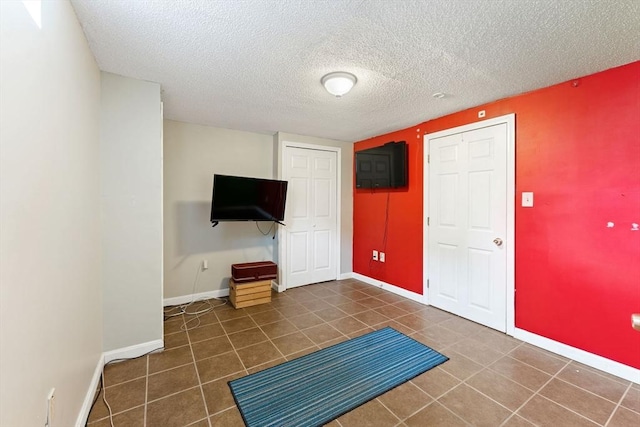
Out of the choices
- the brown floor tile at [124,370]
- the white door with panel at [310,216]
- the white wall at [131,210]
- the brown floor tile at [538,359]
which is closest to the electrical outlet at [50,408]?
the brown floor tile at [124,370]

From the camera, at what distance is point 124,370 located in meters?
2.07

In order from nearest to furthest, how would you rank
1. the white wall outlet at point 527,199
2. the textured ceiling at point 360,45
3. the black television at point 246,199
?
the textured ceiling at point 360,45 < the white wall outlet at point 527,199 < the black television at point 246,199

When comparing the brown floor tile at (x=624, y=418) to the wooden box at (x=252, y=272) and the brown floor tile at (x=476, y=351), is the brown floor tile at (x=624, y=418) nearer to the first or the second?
the brown floor tile at (x=476, y=351)

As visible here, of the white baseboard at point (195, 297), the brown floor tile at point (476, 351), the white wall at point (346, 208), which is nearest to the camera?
the brown floor tile at point (476, 351)

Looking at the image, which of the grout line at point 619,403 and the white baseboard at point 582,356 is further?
the white baseboard at point 582,356

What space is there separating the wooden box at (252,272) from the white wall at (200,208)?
445mm

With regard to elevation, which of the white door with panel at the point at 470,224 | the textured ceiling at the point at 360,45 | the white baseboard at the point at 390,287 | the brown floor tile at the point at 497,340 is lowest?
the brown floor tile at the point at 497,340

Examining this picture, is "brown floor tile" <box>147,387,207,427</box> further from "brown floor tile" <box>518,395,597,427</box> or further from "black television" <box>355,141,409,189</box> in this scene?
"black television" <box>355,141,409,189</box>

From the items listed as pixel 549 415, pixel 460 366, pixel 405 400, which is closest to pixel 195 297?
pixel 405 400

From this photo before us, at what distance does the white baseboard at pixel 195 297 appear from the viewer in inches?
132

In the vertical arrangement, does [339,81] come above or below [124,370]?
above

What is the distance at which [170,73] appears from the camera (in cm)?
218

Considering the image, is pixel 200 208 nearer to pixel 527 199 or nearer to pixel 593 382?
pixel 527 199

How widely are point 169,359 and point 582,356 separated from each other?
340cm
